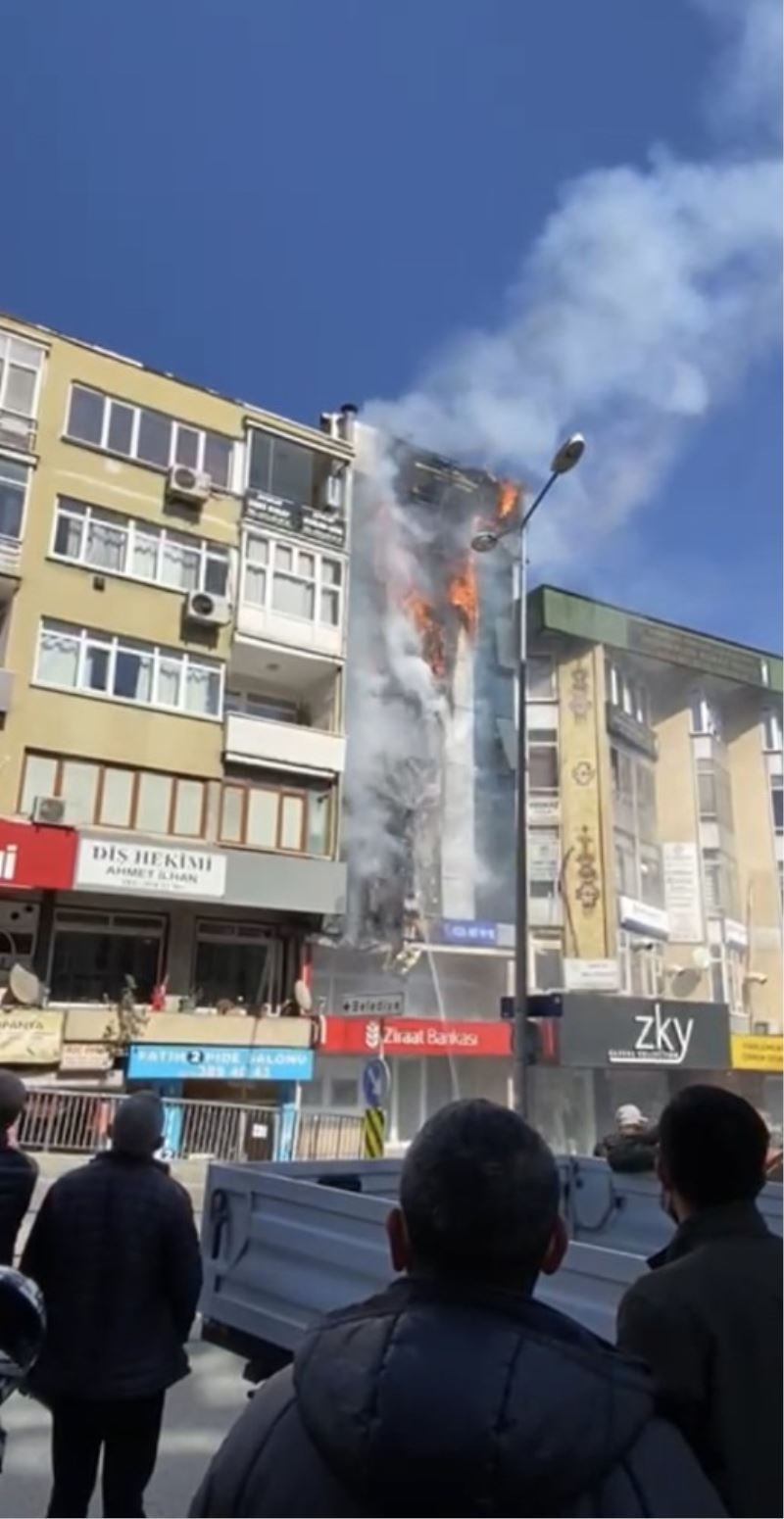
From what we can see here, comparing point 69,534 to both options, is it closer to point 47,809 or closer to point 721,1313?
point 47,809

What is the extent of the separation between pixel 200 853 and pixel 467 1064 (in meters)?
9.13

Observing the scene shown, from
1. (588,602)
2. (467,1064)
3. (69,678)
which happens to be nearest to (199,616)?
(69,678)

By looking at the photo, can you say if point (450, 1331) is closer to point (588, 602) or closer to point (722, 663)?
point (588, 602)

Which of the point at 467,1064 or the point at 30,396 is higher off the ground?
the point at 30,396

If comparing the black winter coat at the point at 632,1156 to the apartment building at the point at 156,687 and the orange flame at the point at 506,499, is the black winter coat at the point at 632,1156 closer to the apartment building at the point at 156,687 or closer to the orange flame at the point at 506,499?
the apartment building at the point at 156,687

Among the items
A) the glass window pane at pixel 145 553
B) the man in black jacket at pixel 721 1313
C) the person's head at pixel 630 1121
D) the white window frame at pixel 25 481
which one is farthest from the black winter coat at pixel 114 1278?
the glass window pane at pixel 145 553

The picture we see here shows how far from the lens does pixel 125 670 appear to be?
18906 millimetres

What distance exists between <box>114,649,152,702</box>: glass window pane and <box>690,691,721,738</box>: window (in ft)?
67.1

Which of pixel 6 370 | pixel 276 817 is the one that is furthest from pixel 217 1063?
pixel 6 370

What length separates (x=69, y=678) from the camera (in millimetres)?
18281

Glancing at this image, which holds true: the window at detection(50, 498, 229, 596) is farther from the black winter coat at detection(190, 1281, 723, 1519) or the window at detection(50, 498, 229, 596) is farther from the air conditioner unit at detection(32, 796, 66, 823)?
the black winter coat at detection(190, 1281, 723, 1519)

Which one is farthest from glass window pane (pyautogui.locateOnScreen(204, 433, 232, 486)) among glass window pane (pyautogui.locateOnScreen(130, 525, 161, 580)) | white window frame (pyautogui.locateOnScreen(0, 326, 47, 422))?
white window frame (pyautogui.locateOnScreen(0, 326, 47, 422))

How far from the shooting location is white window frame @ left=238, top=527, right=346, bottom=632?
20.9 m

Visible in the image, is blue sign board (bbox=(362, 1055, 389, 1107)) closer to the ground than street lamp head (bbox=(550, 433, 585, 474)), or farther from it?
closer to the ground
